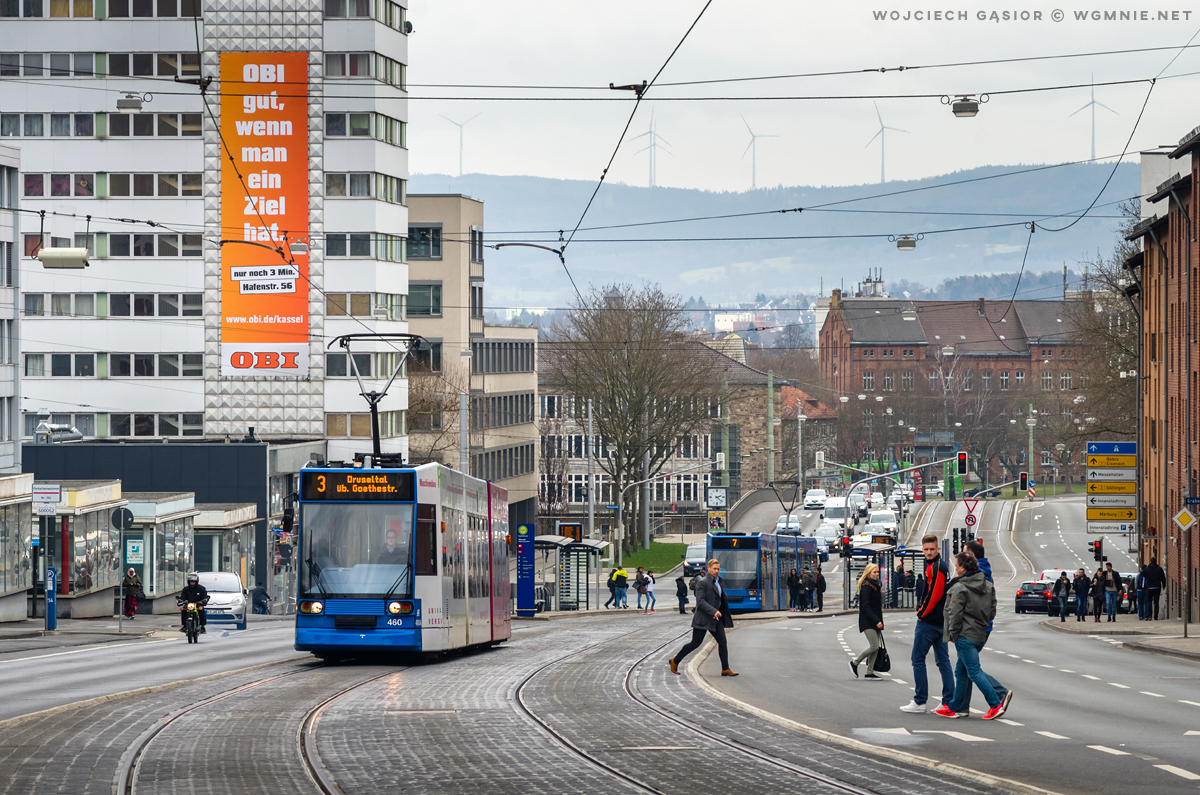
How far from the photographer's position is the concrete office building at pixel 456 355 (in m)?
81.5

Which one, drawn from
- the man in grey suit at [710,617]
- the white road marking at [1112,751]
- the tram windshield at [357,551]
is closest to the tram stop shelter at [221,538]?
the tram windshield at [357,551]

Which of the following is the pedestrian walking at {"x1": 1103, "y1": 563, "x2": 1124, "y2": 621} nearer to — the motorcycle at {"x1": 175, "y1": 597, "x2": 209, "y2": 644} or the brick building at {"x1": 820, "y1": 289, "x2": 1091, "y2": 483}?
the motorcycle at {"x1": 175, "y1": 597, "x2": 209, "y2": 644}

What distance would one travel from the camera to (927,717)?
1435 centimetres

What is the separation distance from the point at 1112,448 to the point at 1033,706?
32555 millimetres

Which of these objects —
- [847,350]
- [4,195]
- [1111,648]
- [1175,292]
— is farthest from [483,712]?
[847,350]

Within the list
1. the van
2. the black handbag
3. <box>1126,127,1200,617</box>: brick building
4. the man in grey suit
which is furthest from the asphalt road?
the van

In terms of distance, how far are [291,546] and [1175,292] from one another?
103 ft

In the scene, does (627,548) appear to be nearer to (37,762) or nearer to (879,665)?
(879,665)

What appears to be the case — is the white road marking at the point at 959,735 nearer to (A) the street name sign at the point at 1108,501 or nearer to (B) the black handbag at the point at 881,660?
(B) the black handbag at the point at 881,660

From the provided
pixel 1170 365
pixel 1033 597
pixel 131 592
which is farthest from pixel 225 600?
pixel 1170 365

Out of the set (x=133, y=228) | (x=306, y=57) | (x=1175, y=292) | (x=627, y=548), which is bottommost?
(x=627, y=548)

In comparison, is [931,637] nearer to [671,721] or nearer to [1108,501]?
[671,721]

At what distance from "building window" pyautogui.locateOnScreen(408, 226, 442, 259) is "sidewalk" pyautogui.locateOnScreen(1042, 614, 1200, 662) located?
45763 mm

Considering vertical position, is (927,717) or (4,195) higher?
(4,195)
